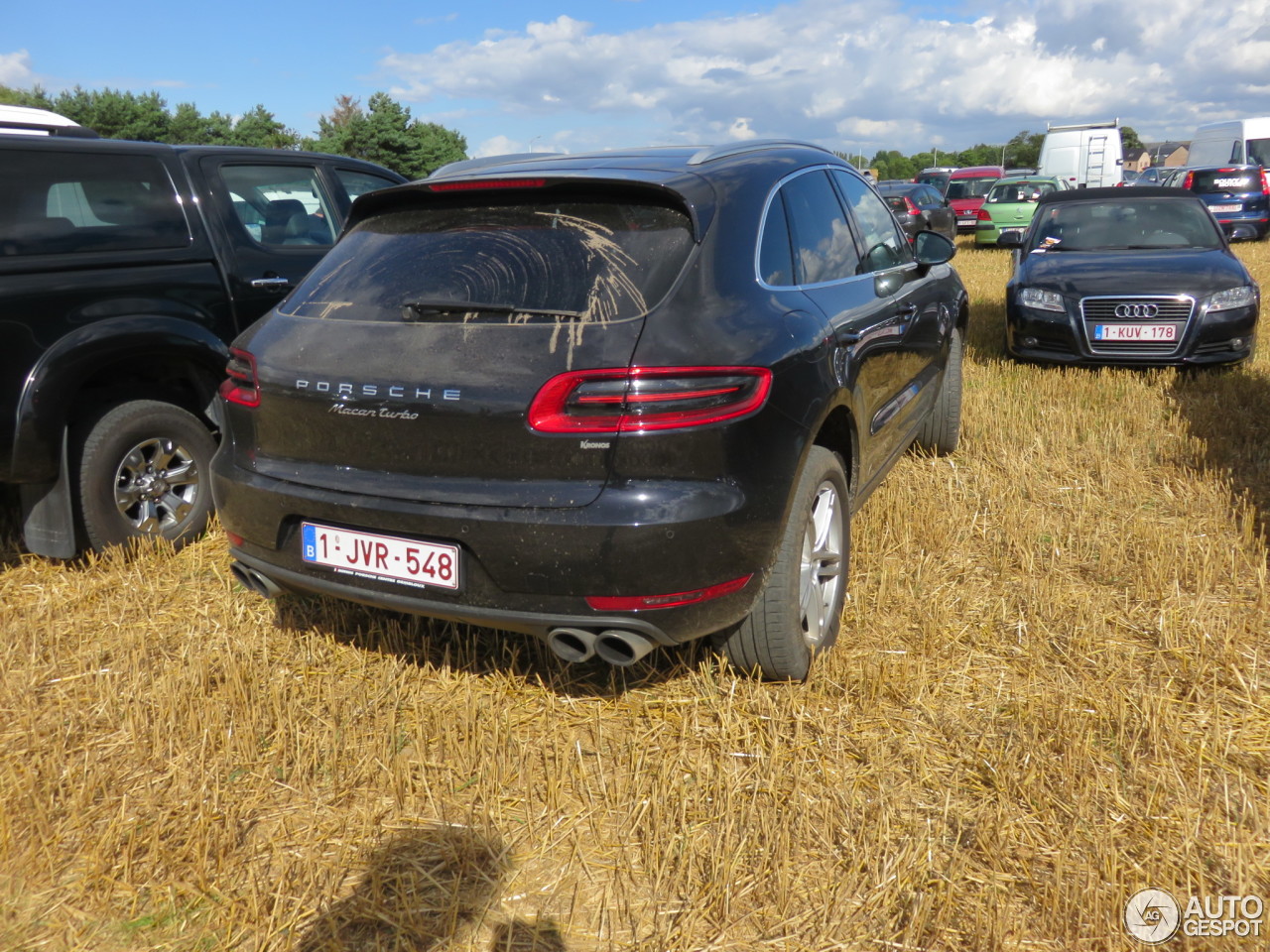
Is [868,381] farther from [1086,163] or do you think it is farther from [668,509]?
[1086,163]

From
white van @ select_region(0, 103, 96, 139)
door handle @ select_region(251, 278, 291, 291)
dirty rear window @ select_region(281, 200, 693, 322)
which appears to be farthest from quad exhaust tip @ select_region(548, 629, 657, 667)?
white van @ select_region(0, 103, 96, 139)

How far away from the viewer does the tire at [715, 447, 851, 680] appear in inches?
116

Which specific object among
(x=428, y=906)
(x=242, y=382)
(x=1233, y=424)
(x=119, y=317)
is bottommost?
(x=428, y=906)

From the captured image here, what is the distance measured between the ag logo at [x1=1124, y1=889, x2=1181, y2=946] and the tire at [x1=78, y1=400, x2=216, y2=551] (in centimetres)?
399

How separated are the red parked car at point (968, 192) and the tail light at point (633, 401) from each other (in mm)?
23440

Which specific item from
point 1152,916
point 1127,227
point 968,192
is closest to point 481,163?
point 1152,916

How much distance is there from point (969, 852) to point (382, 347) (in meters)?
2.02

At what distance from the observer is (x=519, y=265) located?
276 centimetres

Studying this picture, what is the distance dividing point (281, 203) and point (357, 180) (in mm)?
686

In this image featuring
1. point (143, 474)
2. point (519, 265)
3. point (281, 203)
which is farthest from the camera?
point (281, 203)

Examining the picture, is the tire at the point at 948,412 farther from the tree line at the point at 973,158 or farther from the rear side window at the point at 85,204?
the tree line at the point at 973,158

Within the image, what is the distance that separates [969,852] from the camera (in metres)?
2.43

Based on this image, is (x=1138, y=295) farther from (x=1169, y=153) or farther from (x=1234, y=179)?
(x=1169, y=153)

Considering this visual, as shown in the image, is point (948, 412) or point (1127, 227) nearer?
point (948, 412)
